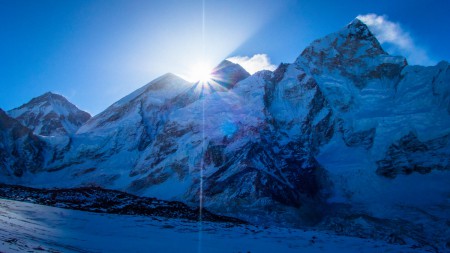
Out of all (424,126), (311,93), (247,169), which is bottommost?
(247,169)

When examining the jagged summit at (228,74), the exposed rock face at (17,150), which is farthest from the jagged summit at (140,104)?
the exposed rock face at (17,150)

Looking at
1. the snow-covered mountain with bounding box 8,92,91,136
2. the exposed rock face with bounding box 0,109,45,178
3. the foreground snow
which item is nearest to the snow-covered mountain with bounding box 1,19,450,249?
the exposed rock face with bounding box 0,109,45,178

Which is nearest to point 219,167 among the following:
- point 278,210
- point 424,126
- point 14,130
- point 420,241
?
point 278,210

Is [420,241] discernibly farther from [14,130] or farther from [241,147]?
[14,130]

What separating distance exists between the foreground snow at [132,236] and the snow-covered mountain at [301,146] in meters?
31.3

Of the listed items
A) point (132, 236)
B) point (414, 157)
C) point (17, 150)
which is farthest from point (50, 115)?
point (132, 236)

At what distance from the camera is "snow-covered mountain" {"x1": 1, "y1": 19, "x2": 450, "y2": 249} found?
Result: 60.7 m

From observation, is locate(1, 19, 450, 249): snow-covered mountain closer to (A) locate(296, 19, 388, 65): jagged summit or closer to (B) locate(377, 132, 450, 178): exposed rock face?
(B) locate(377, 132, 450, 178): exposed rock face

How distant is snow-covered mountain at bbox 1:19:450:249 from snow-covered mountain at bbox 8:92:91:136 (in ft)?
147

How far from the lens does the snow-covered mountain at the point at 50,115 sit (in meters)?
160

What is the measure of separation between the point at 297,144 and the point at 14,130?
93318 mm

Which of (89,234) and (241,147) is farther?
(241,147)

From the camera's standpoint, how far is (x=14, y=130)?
4697 inches

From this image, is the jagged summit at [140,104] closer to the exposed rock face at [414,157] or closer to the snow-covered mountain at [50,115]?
the snow-covered mountain at [50,115]
